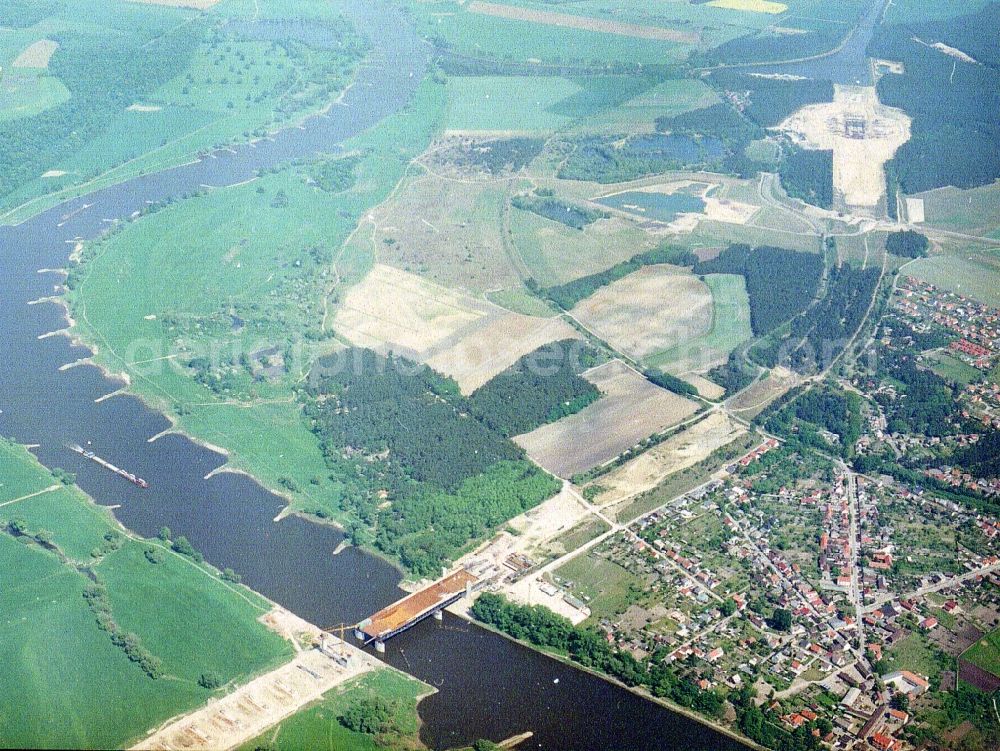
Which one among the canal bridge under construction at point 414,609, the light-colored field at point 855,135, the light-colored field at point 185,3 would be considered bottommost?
the canal bridge under construction at point 414,609

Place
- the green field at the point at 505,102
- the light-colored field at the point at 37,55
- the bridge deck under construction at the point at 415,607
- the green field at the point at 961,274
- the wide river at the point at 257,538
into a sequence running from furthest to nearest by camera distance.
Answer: the light-colored field at the point at 37,55
the green field at the point at 505,102
the green field at the point at 961,274
the bridge deck under construction at the point at 415,607
the wide river at the point at 257,538

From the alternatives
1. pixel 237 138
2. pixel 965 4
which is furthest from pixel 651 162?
pixel 965 4

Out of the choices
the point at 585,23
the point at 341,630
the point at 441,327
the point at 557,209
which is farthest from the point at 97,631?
the point at 585,23

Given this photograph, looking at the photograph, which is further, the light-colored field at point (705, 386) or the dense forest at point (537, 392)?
the light-colored field at point (705, 386)

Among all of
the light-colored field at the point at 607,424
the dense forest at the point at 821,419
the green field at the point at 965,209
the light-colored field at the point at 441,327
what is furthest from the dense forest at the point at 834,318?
the light-colored field at the point at 441,327

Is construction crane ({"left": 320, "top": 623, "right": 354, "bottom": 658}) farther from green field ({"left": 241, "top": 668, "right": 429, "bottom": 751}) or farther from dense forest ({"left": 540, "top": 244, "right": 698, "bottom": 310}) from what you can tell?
dense forest ({"left": 540, "top": 244, "right": 698, "bottom": 310})

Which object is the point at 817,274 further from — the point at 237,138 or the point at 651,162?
the point at 237,138

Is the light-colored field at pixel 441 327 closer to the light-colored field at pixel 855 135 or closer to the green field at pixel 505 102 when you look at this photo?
the light-colored field at pixel 855 135
